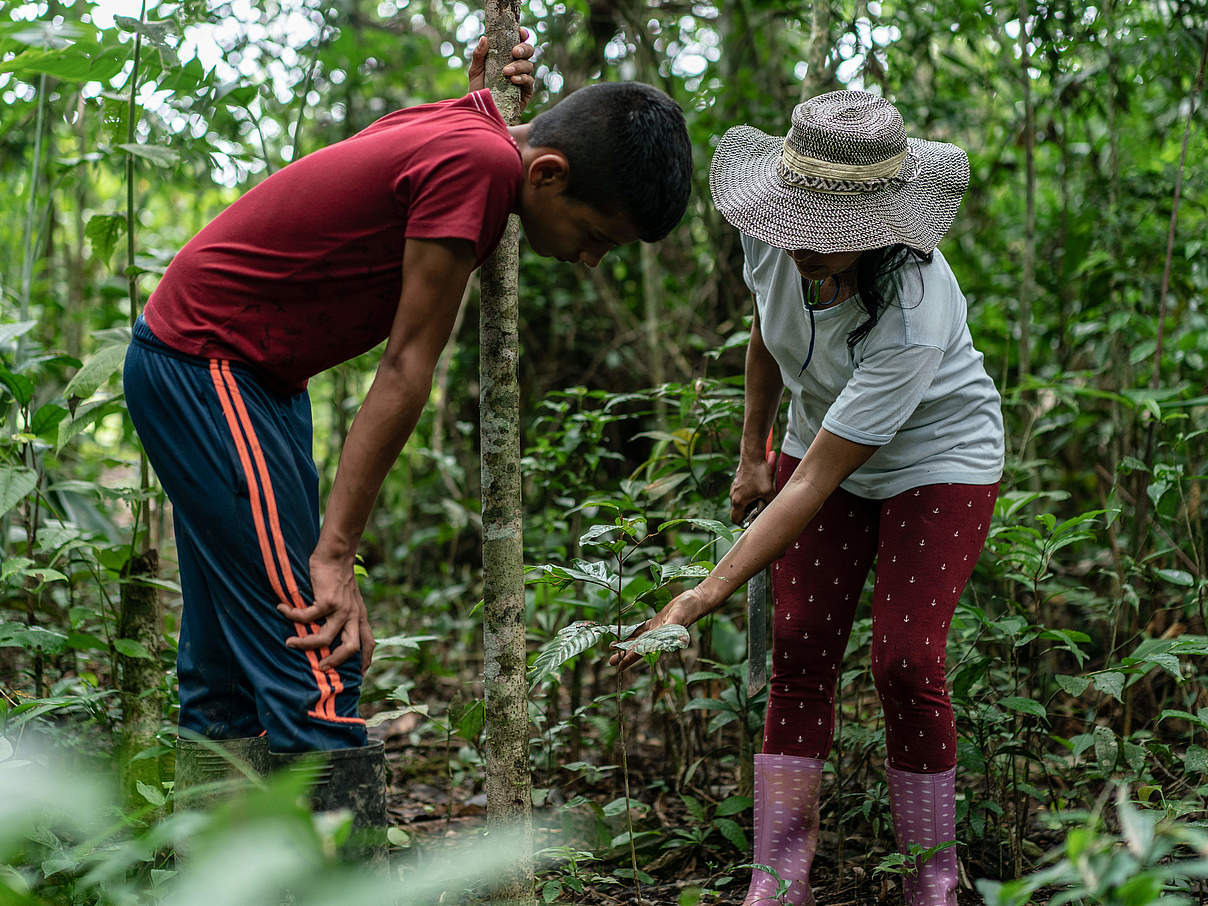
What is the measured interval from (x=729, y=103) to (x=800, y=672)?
3439 millimetres

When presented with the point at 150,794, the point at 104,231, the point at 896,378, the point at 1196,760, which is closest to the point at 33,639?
the point at 150,794

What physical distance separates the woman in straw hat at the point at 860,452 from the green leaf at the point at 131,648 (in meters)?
1.36

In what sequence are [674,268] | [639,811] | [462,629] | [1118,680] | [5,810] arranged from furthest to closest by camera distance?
[674,268] < [462,629] < [639,811] < [1118,680] < [5,810]

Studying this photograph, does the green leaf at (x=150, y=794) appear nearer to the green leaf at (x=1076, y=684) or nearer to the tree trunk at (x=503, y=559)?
the tree trunk at (x=503, y=559)

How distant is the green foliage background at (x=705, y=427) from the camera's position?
2605mm

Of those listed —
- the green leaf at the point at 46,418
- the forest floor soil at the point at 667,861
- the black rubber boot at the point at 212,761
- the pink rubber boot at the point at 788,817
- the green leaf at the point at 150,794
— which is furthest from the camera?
the green leaf at the point at 46,418

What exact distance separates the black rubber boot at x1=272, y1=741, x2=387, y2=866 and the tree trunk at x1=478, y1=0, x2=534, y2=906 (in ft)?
1.10

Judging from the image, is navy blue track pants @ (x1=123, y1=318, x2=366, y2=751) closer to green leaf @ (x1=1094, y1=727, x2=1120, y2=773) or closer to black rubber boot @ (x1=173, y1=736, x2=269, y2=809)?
black rubber boot @ (x1=173, y1=736, x2=269, y2=809)

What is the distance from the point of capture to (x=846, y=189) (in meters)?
2.10

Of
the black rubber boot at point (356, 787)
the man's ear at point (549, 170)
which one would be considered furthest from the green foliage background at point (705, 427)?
the man's ear at point (549, 170)

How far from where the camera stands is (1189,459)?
3693 millimetres

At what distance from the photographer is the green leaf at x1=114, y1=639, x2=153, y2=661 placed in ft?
8.42

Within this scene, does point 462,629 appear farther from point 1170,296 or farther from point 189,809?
point 1170,296

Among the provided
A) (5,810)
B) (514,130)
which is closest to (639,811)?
(514,130)
